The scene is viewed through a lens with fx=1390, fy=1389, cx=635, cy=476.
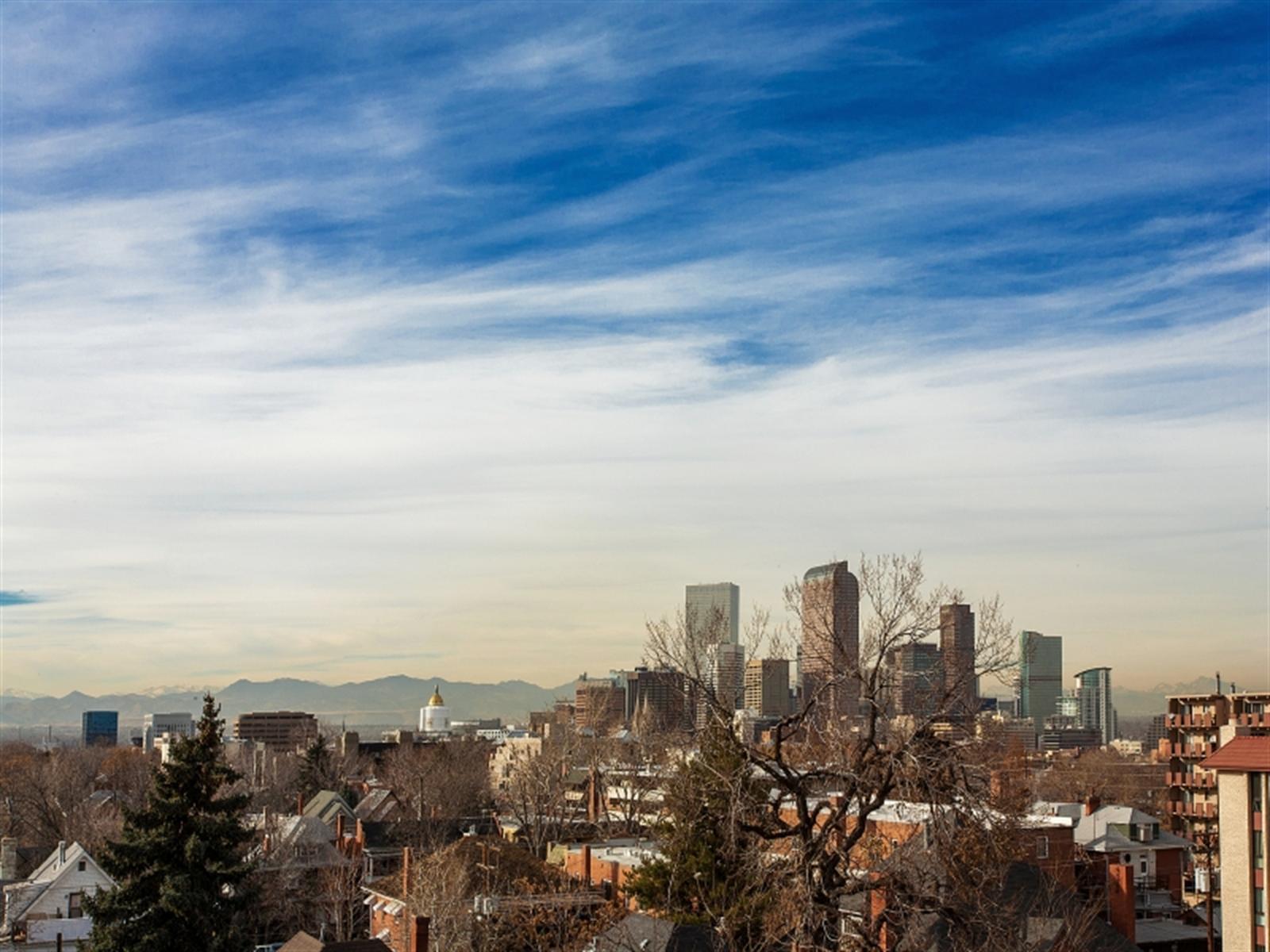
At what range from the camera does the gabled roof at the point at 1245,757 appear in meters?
41.5

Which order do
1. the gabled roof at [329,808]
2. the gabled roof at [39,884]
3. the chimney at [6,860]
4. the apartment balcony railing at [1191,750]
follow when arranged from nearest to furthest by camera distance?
the gabled roof at [39,884] → the chimney at [6,860] → the gabled roof at [329,808] → the apartment balcony railing at [1191,750]

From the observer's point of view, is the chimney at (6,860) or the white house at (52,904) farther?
the chimney at (6,860)

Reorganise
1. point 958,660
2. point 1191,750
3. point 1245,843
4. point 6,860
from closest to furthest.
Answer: point 958,660
point 1245,843
point 6,860
point 1191,750

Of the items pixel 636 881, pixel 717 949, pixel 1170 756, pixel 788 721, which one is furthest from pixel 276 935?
pixel 1170 756

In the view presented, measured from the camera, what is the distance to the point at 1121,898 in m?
49.0

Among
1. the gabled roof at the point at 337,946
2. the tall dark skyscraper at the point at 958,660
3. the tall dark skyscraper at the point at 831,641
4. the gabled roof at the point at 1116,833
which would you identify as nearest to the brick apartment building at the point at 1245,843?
the tall dark skyscraper at the point at 831,641

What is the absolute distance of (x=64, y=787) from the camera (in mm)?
110312

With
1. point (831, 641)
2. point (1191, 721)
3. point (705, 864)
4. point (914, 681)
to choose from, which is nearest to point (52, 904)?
point (705, 864)

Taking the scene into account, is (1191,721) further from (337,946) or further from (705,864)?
(337,946)

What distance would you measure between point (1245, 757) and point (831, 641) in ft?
75.5

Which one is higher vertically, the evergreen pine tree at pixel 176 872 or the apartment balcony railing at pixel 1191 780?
the evergreen pine tree at pixel 176 872

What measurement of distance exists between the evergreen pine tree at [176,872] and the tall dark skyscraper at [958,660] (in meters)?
21.1

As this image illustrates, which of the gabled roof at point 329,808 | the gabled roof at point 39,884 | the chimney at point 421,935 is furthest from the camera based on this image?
the gabled roof at point 329,808

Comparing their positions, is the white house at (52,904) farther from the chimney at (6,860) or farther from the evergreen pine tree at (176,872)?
the evergreen pine tree at (176,872)
